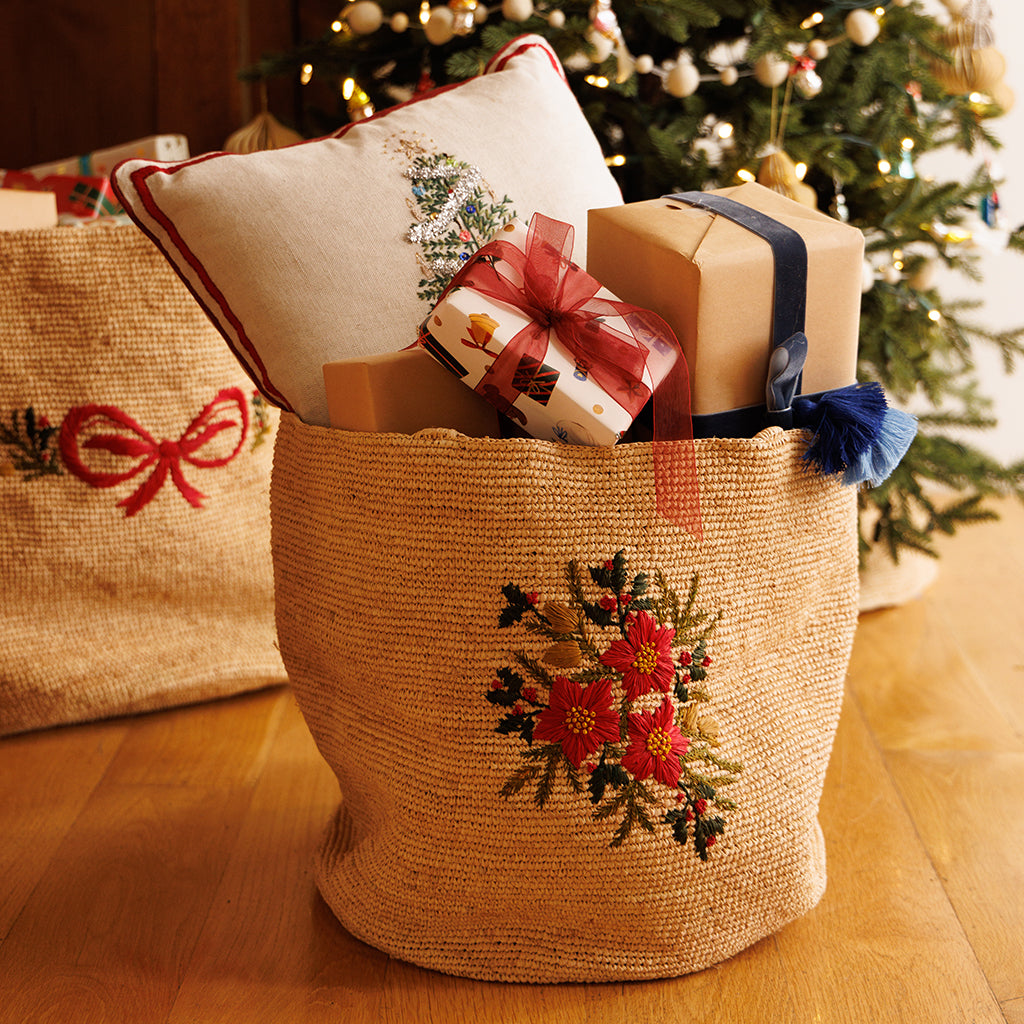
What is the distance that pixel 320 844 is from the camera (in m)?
0.96

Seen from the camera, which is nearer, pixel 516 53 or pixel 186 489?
pixel 516 53

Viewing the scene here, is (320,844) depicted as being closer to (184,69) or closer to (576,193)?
(576,193)

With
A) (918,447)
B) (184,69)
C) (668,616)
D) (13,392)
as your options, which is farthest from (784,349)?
(184,69)

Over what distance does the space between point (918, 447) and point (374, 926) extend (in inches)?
37.1

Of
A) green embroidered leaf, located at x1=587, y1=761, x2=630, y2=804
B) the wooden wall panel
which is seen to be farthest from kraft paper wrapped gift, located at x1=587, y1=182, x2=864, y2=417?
the wooden wall panel

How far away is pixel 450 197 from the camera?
2.83ft

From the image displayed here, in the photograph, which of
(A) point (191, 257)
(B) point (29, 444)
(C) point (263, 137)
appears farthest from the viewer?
(C) point (263, 137)

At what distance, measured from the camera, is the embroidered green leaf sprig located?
113cm

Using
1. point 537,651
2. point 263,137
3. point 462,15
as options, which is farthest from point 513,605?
point 263,137

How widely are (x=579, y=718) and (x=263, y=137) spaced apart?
3.45 ft

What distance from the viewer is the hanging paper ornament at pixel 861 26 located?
47.6 inches

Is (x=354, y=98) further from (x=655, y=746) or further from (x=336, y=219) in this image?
(x=655, y=746)

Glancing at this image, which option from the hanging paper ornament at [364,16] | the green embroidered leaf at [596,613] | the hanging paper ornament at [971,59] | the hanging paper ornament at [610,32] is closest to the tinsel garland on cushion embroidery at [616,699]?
the green embroidered leaf at [596,613]

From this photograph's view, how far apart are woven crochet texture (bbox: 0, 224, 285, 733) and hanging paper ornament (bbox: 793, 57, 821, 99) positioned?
739 mm
